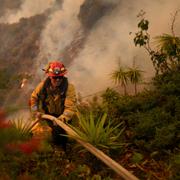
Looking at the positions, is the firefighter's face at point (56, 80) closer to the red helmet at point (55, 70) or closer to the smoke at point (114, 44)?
the red helmet at point (55, 70)

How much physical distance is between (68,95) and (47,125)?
0.51 metres

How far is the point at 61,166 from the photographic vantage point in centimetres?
545

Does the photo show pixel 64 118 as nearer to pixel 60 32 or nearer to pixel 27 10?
pixel 60 32

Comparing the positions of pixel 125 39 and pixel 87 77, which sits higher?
pixel 125 39

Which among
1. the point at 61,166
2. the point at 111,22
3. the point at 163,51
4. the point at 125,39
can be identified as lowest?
the point at 61,166

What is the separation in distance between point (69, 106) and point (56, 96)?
297 mm

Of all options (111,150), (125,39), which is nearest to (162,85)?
(111,150)

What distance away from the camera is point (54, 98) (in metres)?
5.90

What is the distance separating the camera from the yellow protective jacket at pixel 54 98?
19.2ft

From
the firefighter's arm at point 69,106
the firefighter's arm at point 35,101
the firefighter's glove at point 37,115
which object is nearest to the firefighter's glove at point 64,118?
the firefighter's arm at point 69,106

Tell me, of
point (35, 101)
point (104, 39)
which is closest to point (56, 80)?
point (35, 101)

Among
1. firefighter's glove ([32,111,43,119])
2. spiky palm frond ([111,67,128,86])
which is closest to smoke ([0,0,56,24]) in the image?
spiky palm frond ([111,67,128,86])

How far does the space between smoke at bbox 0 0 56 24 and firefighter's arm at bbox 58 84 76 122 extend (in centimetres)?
3939

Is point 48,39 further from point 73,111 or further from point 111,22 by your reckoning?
point 73,111
